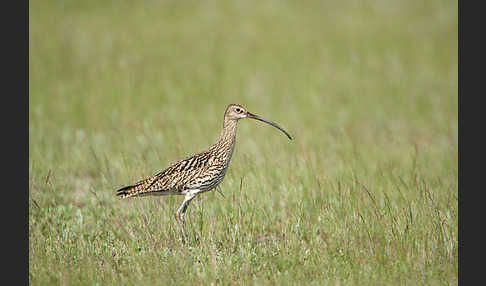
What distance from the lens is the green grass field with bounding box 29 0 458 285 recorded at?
6.98 m

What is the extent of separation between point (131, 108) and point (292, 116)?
4.23 meters

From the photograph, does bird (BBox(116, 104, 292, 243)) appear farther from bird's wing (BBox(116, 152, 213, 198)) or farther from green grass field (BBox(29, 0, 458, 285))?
green grass field (BBox(29, 0, 458, 285))

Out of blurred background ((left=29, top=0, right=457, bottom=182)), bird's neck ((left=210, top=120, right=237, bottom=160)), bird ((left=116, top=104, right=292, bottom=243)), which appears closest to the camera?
bird ((left=116, top=104, right=292, bottom=243))

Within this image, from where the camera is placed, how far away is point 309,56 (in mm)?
19234

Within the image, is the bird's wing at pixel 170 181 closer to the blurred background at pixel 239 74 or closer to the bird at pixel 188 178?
the bird at pixel 188 178

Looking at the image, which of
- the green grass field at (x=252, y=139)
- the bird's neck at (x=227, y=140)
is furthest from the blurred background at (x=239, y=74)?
the bird's neck at (x=227, y=140)

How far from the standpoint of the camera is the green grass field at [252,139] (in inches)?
275

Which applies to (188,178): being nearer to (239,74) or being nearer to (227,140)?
(227,140)

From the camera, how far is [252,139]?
538 inches

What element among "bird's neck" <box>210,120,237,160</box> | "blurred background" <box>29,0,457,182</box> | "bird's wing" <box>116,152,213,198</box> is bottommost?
"bird's wing" <box>116,152,213,198</box>

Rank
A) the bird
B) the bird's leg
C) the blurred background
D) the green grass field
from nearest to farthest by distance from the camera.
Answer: the green grass field, the bird, the bird's leg, the blurred background

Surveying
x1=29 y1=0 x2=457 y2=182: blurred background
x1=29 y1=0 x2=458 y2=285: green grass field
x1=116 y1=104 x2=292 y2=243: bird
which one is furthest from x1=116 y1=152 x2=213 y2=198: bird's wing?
x1=29 y1=0 x2=457 y2=182: blurred background

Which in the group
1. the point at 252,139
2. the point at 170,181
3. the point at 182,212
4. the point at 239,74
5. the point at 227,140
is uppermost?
the point at 239,74

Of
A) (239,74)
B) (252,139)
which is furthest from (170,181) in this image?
(239,74)
